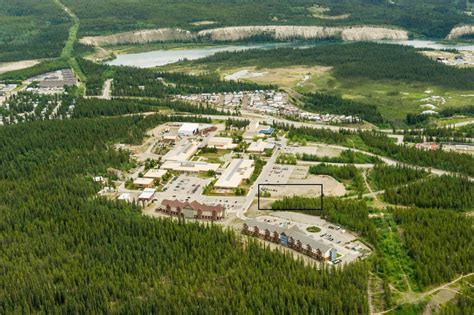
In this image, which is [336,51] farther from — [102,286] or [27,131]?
[102,286]

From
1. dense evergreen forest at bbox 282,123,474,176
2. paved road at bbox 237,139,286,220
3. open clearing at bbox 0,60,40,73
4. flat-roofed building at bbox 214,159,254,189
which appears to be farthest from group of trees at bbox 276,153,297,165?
open clearing at bbox 0,60,40,73

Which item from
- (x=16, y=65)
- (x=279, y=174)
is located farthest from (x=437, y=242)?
(x=16, y=65)

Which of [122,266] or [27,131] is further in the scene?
[27,131]

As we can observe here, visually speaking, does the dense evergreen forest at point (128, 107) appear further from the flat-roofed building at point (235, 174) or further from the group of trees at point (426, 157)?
the group of trees at point (426, 157)

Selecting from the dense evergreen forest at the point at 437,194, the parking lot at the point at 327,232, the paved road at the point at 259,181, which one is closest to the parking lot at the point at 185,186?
the paved road at the point at 259,181

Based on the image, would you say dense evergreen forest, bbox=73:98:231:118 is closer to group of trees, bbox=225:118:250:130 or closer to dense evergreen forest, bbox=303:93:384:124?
group of trees, bbox=225:118:250:130

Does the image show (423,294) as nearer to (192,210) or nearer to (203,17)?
(192,210)

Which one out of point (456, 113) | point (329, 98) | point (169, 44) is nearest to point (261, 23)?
point (169, 44)
